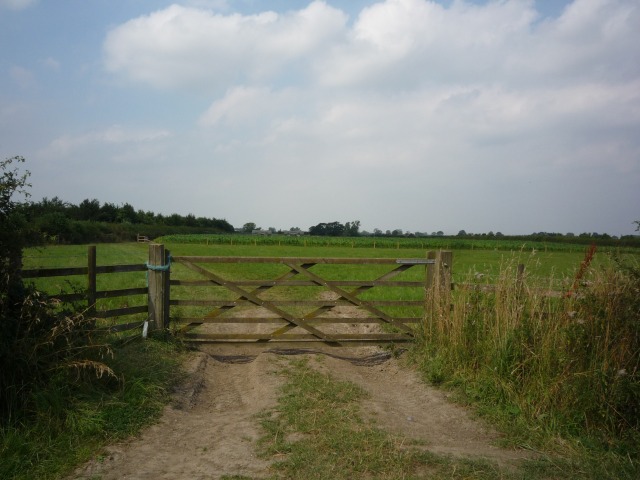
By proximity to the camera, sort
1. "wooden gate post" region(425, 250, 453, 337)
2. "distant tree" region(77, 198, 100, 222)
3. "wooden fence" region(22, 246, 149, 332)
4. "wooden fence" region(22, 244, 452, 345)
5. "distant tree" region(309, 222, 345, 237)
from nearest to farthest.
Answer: "wooden fence" region(22, 246, 149, 332)
"wooden gate post" region(425, 250, 453, 337)
"wooden fence" region(22, 244, 452, 345)
"distant tree" region(77, 198, 100, 222)
"distant tree" region(309, 222, 345, 237)

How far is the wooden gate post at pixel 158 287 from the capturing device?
8.33 m

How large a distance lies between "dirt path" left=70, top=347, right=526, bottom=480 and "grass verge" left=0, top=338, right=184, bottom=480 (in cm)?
20

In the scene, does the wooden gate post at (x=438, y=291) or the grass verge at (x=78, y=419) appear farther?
the wooden gate post at (x=438, y=291)

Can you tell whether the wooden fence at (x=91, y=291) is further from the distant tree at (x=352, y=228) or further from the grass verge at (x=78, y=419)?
the distant tree at (x=352, y=228)

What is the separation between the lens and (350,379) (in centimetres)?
719

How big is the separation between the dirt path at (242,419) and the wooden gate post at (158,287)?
916 mm

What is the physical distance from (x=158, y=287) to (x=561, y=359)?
620cm

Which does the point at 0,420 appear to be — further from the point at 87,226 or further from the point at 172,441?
the point at 87,226

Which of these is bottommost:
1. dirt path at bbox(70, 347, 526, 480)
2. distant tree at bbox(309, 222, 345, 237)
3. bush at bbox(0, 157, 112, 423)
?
dirt path at bbox(70, 347, 526, 480)

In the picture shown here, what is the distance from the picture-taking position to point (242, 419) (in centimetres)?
555

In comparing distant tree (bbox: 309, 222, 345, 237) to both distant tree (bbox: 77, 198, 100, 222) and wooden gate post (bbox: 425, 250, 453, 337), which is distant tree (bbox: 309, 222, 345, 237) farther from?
wooden gate post (bbox: 425, 250, 453, 337)

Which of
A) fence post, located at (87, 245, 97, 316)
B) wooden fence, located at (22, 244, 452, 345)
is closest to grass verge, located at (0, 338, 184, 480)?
fence post, located at (87, 245, 97, 316)

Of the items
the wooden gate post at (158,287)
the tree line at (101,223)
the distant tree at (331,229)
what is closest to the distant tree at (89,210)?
the tree line at (101,223)

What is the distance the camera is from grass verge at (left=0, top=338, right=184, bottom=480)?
421 cm
